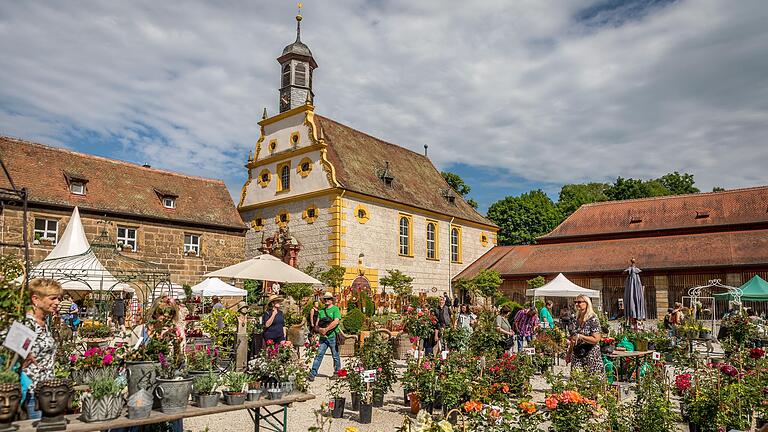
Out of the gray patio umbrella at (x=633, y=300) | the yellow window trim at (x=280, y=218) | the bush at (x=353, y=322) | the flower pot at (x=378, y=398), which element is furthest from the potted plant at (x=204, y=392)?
the yellow window trim at (x=280, y=218)

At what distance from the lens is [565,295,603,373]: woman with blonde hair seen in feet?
26.3

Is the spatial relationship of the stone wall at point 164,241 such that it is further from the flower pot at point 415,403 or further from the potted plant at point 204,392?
the potted plant at point 204,392

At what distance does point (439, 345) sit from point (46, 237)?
1600 cm

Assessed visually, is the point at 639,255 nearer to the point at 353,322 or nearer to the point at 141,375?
the point at 353,322

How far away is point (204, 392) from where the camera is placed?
17.6 feet

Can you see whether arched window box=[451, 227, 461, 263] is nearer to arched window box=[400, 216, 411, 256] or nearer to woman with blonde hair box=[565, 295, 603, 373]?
arched window box=[400, 216, 411, 256]

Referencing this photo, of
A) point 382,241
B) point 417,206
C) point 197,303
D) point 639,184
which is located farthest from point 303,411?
point 639,184

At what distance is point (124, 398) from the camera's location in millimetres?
4922

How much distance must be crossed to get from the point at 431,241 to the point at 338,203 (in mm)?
7622

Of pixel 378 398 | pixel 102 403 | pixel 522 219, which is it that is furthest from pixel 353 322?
pixel 522 219

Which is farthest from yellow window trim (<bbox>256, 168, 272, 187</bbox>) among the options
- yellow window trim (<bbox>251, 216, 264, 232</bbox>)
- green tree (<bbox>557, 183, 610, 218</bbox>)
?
green tree (<bbox>557, 183, 610, 218</bbox>)

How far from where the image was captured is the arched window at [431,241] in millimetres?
30969

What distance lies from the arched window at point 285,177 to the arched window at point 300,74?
460cm

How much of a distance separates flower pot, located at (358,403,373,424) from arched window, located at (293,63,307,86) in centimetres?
2405
